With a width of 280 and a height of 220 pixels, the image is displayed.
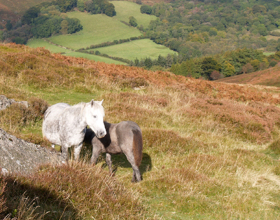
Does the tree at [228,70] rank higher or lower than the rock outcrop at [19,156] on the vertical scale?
lower

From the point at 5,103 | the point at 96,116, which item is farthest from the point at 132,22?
the point at 96,116

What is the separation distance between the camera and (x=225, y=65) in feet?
348

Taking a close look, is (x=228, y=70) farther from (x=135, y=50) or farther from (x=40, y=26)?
(x=40, y=26)

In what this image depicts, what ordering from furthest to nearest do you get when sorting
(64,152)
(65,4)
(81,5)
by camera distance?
1. (81,5)
2. (65,4)
3. (64,152)

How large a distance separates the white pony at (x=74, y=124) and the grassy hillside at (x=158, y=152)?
0.63 meters

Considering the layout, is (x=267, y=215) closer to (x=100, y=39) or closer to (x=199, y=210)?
(x=199, y=210)

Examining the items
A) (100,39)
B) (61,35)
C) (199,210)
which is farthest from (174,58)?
(199,210)

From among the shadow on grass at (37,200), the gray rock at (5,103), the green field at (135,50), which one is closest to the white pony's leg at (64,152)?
the shadow on grass at (37,200)

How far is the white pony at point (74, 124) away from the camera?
217 inches

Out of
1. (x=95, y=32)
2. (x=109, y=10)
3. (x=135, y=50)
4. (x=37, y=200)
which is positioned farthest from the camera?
(x=109, y=10)

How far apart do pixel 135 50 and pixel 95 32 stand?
101 feet

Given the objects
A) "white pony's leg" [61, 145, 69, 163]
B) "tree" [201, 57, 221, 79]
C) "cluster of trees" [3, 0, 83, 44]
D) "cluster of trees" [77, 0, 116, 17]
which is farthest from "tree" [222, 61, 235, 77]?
"cluster of trees" [77, 0, 116, 17]

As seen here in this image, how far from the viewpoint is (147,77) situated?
69.8 feet

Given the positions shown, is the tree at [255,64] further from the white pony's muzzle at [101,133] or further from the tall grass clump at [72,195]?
the tall grass clump at [72,195]
